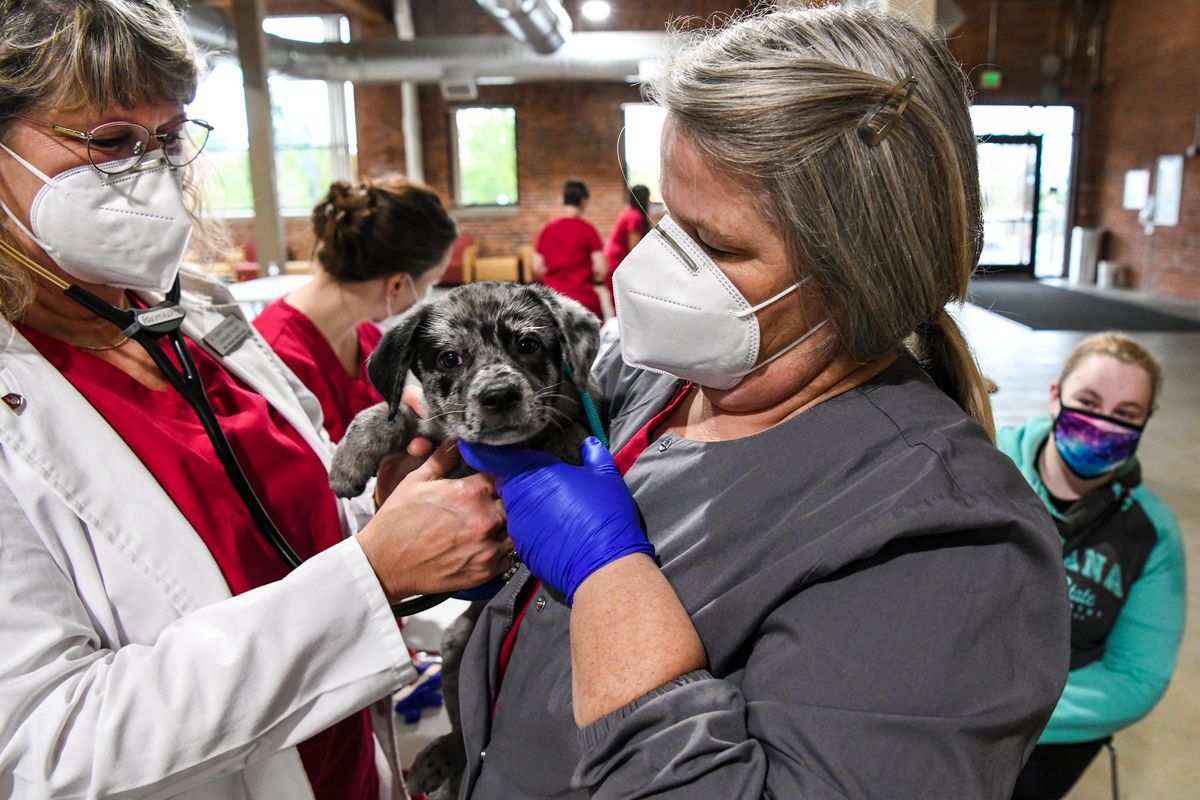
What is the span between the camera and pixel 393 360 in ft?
5.23

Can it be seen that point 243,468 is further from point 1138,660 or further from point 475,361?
point 1138,660

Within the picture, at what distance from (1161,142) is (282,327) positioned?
13581mm

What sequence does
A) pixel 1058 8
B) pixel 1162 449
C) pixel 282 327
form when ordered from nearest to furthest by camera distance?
pixel 282 327
pixel 1162 449
pixel 1058 8

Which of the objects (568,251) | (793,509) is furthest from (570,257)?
(793,509)

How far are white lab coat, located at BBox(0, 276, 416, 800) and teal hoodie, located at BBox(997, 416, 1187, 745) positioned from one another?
1.91 meters

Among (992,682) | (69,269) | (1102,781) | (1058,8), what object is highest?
(1058,8)

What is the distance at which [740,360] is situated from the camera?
1.11m

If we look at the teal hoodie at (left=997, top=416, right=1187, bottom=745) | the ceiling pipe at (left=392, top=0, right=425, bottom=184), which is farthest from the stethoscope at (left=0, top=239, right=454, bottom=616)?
the ceiling pipe at (left=392, top=0, right=425, bottom=184)

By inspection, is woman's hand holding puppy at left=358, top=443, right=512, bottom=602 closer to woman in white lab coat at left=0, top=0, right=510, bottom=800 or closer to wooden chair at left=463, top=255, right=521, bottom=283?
woman in white lab coat at left=0, top=0, right=510, bottom=800

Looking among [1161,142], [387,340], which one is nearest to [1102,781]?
[387,340]

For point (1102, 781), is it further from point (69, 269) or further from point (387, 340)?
point (69, 269)

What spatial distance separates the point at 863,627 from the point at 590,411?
28.7 inches

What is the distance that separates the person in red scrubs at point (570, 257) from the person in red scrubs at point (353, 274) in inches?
154

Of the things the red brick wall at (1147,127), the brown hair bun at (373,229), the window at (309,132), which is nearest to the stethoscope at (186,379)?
the brown hair bun at (373,229)
